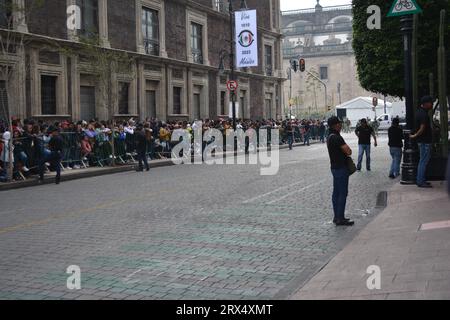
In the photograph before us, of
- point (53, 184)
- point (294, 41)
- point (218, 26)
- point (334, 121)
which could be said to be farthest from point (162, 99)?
point (294, 41)

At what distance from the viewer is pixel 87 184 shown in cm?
1678

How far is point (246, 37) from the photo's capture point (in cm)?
3466

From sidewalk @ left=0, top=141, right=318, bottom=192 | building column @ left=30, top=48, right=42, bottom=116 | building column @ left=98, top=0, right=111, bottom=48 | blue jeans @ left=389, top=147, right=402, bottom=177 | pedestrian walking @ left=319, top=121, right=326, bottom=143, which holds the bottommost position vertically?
sidewalk @ left=0, top=141, right=318, bottom=192

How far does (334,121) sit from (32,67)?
57.5ft

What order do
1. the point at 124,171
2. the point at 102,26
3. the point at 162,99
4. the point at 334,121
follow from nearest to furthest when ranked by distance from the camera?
the point at 334,121 → the point at 124,171 → the point at 102,26 → the point at 162,99

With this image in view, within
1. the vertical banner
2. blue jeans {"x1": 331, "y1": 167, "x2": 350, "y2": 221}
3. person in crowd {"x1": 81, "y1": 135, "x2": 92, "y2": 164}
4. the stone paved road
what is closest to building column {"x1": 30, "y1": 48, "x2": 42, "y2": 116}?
person in crowd {"x1": 81, "y1": 135, "x2": 92, "y2": 164}

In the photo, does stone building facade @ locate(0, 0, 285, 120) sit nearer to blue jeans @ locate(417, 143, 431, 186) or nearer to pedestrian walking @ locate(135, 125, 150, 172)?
pedestrian walking @ locate(135, 125, 150, 172)

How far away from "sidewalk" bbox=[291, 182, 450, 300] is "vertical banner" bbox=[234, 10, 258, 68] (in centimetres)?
2606

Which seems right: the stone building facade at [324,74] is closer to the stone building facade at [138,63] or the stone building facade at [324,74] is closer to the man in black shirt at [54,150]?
the stone building facade at [138,63]

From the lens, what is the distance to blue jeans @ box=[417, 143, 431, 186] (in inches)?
462

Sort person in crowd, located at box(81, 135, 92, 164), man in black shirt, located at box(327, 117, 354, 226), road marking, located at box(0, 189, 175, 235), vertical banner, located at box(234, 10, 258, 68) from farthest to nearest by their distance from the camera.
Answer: vertical banner, located at box(234, 10, 258, 68), person in crowd, located at box(81, 135, 92, 164), road marking, located at box(0, 189, 175, 235), man in black shirt, located at box(327, 117, 354, 226)

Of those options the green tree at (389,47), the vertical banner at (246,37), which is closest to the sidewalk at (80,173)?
the green tree at (389,47)

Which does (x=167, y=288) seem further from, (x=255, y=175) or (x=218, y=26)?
(x=218, y=26)
